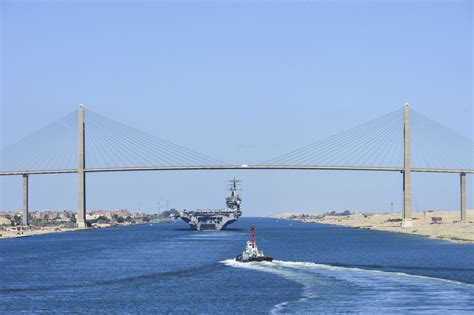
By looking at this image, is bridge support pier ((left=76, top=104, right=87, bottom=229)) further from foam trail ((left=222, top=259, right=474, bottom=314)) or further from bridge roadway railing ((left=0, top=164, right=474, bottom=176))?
foam trail ((left=222, top=259, right=474, bottom=314))

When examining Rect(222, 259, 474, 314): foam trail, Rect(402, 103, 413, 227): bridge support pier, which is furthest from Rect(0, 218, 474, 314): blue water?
Rect(402, 103, 413, 227): bridge support pier

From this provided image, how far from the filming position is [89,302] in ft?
184

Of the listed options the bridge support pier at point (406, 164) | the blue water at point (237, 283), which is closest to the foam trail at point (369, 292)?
the blue water at point (237, 283)

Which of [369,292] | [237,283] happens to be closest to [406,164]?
[237,283]

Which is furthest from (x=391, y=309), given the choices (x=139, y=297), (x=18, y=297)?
(x=18, y=297)

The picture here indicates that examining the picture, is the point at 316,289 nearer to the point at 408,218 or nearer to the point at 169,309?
the point at 169,309

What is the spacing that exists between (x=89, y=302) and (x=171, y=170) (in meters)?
119

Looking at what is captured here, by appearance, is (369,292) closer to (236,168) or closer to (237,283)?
(237,283)

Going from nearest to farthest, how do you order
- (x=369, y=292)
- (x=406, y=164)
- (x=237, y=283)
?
(x=369, y=292) → (x=237, y=283) → (x=406, y=164)

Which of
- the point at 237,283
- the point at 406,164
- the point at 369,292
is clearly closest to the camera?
the point at 369,292

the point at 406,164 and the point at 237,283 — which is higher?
the point at 406,164

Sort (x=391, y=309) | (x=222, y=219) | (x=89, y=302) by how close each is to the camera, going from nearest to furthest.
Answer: (x=391, y=309)
(x=89, y=302)
(x=222, y=219)

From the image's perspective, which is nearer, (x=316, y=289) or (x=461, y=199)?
(x=316, y=289)

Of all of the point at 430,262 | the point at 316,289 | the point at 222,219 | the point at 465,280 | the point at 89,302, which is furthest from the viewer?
the point at 222,219
